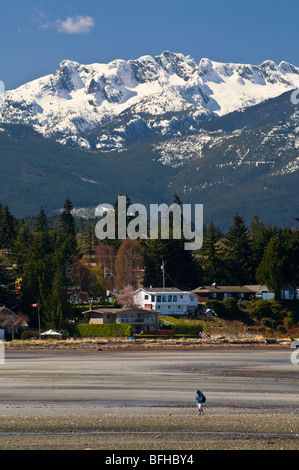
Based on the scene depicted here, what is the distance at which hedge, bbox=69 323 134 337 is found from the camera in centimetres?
10350

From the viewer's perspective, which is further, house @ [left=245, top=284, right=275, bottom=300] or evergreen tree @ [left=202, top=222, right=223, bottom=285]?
evergreen tree @ [left=202, top=222, right=223, bottom=285]

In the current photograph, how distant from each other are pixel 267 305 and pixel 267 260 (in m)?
7.68

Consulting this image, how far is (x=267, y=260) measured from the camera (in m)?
115

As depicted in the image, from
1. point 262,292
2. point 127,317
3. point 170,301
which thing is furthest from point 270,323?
point 127,317

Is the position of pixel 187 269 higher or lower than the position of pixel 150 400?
higher

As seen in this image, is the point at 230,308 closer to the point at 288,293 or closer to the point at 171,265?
the point at 288,293

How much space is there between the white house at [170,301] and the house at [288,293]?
13.2 meters

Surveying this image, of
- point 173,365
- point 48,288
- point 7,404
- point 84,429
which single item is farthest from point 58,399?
point 48,288

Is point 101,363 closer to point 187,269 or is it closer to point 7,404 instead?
point 7,404

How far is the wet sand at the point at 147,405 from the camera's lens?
34281mm

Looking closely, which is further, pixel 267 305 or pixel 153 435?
pixel 267 305

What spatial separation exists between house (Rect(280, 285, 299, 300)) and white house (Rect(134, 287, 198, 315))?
13250 mm

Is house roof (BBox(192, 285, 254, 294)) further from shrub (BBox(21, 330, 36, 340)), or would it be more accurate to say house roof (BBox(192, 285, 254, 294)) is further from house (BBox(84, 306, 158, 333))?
shrub (BBox(21, 330, 36, 340))

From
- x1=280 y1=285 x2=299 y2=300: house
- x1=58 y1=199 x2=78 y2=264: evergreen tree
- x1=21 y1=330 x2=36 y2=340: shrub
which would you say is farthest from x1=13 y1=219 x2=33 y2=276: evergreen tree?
x1=280 y1=285 x2=299 y2=300: house
